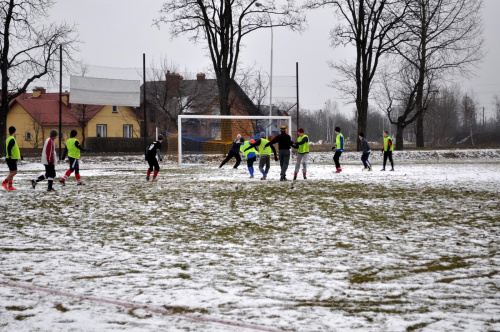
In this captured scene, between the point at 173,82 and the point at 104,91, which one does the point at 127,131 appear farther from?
the point at 104,91

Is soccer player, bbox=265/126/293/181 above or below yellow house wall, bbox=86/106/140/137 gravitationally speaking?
below

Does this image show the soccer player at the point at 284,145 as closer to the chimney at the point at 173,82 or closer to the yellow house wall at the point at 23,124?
the chimney at the point at 173,82

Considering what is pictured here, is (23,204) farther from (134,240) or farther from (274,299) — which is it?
(274,299)

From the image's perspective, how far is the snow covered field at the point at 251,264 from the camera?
15.4 ft

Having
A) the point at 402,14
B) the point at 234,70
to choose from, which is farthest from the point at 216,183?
the point at 402,14

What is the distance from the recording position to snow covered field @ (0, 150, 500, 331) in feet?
15.4

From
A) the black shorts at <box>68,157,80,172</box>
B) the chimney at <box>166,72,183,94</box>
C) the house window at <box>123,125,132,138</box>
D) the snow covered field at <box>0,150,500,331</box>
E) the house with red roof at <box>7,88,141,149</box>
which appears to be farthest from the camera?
the house window at <box>123,125,132,138</box>

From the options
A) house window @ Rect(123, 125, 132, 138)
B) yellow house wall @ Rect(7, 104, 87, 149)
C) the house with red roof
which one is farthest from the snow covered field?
yellow house wall @ Rect(7, 104, 87, 149)

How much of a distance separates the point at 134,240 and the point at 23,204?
549cm

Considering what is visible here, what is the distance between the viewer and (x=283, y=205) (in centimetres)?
1216

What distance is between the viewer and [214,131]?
33219 millimetres

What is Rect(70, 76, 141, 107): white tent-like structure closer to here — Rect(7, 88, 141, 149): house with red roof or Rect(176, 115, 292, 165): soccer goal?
Rect(176, 115, 292, 165): soccer goal

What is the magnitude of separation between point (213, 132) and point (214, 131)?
0.09 meters

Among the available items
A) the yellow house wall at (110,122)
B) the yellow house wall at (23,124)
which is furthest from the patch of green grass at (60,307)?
the yellow house wall at (23,124)
